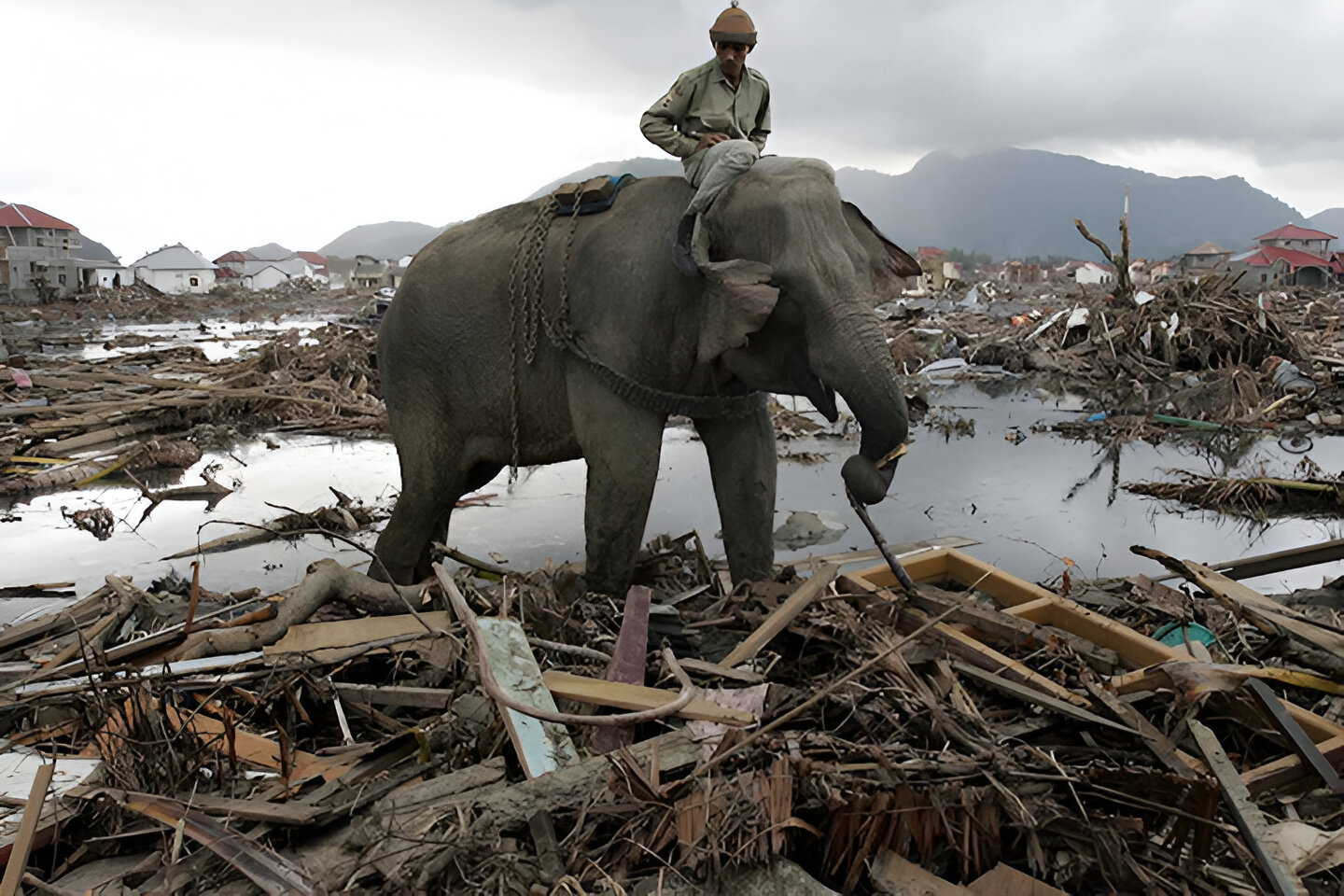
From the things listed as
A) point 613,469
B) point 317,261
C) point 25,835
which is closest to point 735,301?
point 613,469

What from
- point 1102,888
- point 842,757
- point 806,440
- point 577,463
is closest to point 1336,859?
point 1102,888

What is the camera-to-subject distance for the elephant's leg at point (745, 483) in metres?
4.28

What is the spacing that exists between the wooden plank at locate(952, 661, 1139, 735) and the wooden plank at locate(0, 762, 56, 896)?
253cm

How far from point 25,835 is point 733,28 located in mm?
3855

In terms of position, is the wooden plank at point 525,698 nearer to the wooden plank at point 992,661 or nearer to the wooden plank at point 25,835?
the wooden plank at point 25,835

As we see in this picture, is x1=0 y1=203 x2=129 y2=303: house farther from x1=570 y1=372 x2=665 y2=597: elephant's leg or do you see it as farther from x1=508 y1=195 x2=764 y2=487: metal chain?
x1=570 y1=372 x2=665 y2=597: elephant's leg

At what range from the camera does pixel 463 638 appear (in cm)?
306

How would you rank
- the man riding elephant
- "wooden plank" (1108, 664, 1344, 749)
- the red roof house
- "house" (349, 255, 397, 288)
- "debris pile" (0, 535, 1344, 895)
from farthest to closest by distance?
"house" (349, 255, 397, 288) < the red roof house < the man riding elephant < "wooden plank" (1108, 664, 1344, 749) < "debris pile" (0, 535, 1344, 895)

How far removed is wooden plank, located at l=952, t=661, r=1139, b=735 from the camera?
251cm

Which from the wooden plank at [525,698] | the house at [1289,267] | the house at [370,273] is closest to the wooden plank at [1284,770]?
the wooden plank at [525,698]

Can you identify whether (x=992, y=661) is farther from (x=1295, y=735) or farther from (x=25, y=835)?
(x=25, y=835)

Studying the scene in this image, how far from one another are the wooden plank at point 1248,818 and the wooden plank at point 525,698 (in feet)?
5.41

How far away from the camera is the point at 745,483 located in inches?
169

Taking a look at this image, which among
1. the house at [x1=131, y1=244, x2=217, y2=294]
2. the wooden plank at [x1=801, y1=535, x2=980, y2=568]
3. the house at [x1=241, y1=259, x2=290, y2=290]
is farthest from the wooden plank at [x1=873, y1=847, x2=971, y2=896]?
the house at [x1=241, y1=259, x2=290, y2=290]
